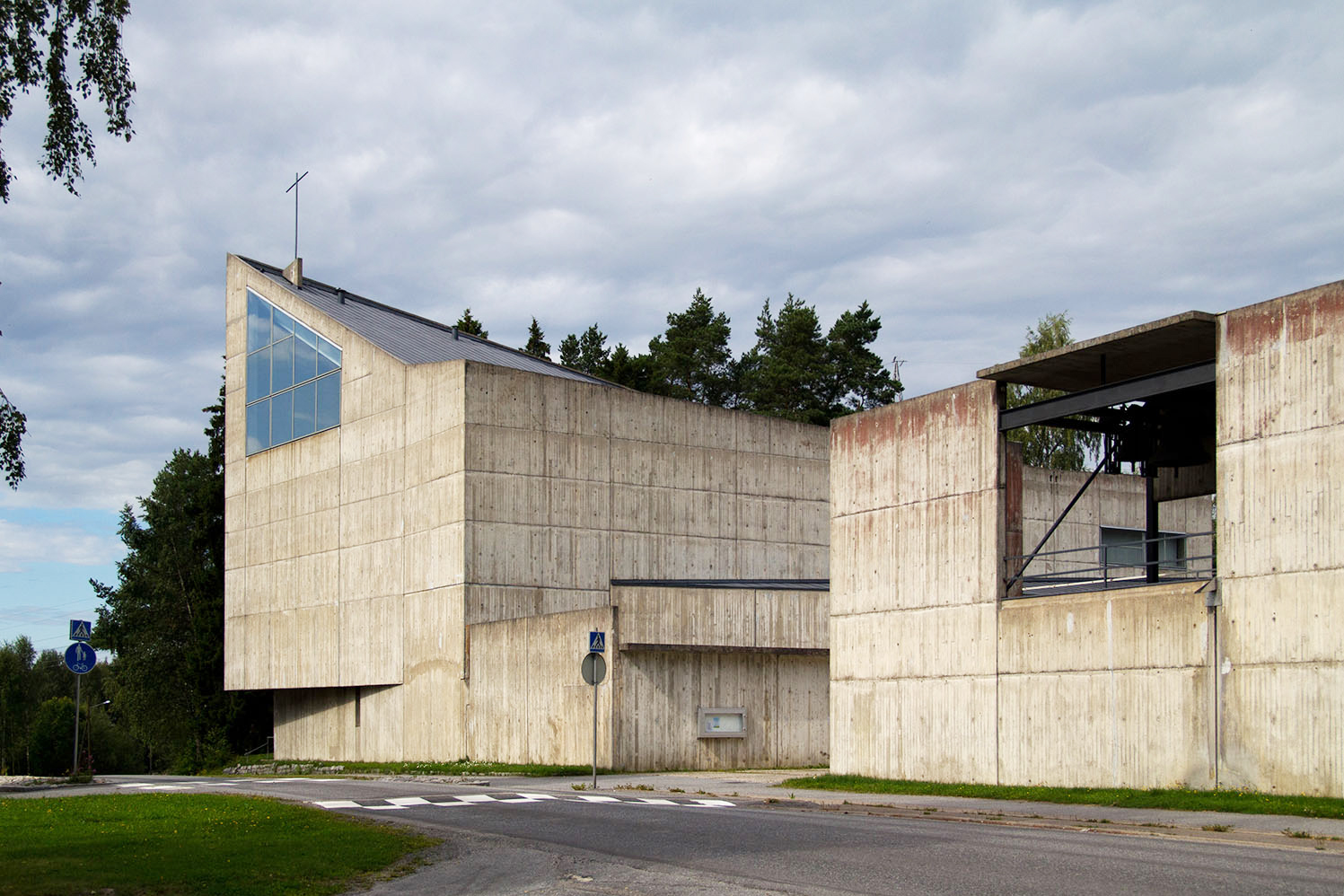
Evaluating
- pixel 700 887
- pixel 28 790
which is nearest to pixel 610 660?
pixel 28 790

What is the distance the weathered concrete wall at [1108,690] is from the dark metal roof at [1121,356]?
3922 mm

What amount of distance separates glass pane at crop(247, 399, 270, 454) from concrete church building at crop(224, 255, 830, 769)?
87mm

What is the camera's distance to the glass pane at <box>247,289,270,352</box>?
160 feet

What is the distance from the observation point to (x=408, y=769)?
35438 millimetres

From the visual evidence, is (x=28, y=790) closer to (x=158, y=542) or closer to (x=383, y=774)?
(x=383, y=774)

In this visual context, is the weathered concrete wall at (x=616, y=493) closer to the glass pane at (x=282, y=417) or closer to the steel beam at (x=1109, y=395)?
the glass pane at (x=282, y=417)

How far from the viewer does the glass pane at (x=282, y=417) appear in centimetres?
4734

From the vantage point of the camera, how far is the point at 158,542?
69125 mm

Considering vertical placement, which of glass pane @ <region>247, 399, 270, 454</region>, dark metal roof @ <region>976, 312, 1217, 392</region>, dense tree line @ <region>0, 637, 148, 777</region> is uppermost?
glass pane @ <region>247, 399, 270, 454</region>

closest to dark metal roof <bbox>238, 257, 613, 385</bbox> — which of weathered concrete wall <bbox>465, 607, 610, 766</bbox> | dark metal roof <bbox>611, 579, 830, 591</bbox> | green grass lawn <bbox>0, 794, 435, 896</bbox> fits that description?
dark metal roof <bbox>611, 579, 830, 591</bbox>

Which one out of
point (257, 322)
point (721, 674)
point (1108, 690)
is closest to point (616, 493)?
point (721, 674)

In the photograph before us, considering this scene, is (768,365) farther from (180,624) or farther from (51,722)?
(51,722)

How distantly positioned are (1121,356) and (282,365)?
Answer: 3251 centimetres

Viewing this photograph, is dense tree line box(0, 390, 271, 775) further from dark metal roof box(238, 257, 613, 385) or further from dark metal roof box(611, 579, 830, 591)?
dark metal roof box(611, 579, 830, 591)
